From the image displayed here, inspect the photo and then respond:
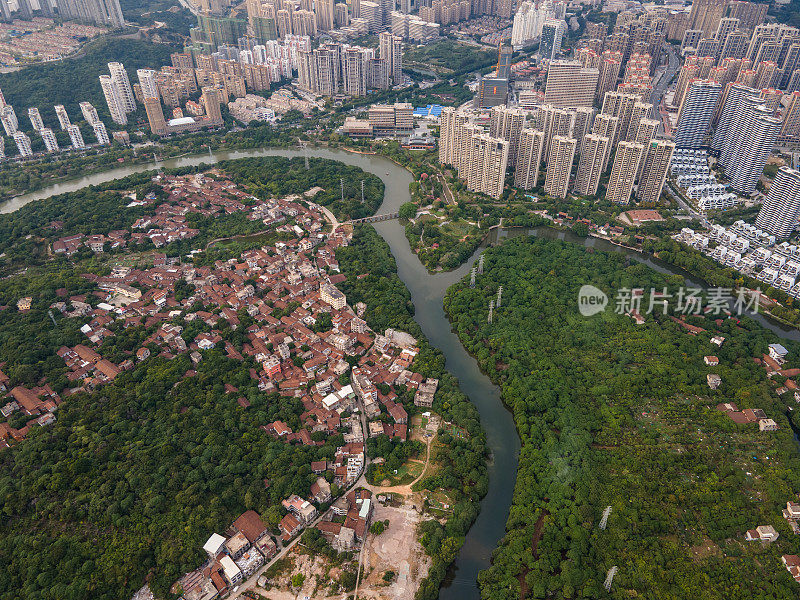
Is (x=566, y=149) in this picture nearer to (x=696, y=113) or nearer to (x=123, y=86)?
(x=696, y=113)

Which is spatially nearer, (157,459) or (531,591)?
(531,591)

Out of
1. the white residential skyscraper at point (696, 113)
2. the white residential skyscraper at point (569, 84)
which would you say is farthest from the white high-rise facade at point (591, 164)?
the white residential skyscraper at point (569, 84)

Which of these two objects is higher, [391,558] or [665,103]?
[665,103]

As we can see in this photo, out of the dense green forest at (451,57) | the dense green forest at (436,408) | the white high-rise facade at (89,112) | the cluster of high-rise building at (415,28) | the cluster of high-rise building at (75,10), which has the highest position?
the cluster of high-rise building at (75,10)

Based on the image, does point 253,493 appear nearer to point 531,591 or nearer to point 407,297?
point 531,591

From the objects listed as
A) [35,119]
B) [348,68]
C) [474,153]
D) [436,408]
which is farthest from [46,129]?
[436,408]

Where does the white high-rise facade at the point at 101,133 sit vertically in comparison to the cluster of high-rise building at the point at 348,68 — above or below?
below

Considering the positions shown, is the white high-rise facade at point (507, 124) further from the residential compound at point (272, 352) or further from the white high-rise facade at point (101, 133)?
the white high-rise facade at point (101, 133)

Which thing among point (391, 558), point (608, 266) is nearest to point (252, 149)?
point (608, 266)
